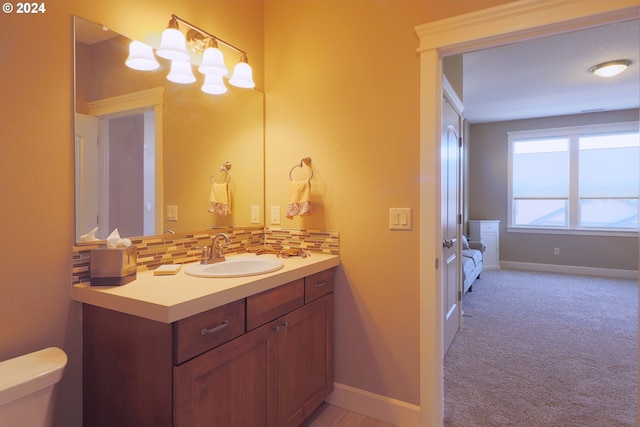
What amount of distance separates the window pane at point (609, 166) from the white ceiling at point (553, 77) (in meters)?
0.54

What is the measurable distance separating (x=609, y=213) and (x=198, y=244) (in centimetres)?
647

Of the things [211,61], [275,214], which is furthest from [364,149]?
[211,61]

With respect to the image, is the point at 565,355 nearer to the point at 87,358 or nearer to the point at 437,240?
the point at 437,240

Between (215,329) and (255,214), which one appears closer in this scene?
(215,329)

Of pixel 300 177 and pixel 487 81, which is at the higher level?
pixel 487 81

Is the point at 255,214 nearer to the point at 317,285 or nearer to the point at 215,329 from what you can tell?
the point at 317,285

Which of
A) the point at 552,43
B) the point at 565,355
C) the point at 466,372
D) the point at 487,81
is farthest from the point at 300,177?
the point at 487,81

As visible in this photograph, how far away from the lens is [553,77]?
13.2 feet

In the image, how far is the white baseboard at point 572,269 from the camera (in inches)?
206

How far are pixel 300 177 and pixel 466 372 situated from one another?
5.99ft

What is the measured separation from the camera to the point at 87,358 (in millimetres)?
1340

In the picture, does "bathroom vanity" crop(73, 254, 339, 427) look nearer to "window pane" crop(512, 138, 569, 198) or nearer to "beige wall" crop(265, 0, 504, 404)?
"beige wall" crop(265, 0, 504, 404)

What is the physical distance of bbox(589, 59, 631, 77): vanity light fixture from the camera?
356 centimetres

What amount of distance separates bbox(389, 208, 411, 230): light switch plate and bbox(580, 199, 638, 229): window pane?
5476mm
